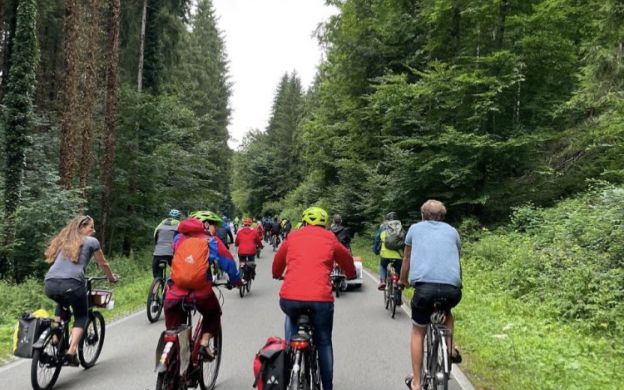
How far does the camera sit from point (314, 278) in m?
4.45

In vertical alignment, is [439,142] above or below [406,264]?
above

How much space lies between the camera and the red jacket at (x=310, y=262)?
14.5 feet

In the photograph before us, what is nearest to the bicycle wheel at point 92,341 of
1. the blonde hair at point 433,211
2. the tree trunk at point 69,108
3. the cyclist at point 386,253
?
the blonde hair at point 433,211

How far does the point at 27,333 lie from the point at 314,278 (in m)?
3.12

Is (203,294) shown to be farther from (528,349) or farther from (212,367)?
(528,349)

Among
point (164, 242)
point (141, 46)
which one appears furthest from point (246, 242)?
point (141, 46)

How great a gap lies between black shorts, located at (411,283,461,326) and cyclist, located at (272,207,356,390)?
0.74 m

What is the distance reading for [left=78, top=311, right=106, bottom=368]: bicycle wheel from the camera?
6.25 metres

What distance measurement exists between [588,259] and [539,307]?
1.74m

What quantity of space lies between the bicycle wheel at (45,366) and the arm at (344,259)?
3.24 m

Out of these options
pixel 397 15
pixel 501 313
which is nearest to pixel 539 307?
pixel 501 313

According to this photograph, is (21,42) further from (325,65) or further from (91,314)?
(325,65)

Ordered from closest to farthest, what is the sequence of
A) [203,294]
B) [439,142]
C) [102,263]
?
[203,294] → [102,263] → [439,142]

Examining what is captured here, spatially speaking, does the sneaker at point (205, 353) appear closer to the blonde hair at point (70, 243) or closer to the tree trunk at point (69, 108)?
the blonde hair at point (70, 243)
